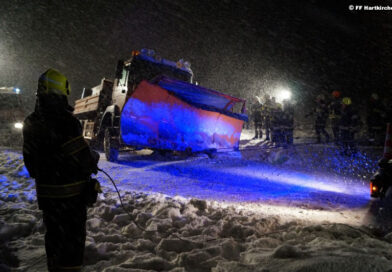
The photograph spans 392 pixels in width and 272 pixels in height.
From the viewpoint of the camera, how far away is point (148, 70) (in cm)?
740

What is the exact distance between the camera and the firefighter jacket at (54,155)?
1432 millimetres

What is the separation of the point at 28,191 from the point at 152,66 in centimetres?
504

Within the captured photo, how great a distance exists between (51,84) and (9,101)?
13.0 metres

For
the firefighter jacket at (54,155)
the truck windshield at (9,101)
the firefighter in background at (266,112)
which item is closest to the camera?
the firefighter jacket at (54,155)

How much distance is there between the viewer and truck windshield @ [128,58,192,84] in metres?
7.17

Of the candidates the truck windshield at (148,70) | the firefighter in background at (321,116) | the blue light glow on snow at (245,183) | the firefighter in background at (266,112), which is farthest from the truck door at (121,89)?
the firefighter in background at (321,116)

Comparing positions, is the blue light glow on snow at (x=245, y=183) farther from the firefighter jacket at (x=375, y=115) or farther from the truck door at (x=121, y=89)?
the firefighter jacket at (x=375, y=115)

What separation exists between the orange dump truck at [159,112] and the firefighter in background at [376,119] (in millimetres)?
4427

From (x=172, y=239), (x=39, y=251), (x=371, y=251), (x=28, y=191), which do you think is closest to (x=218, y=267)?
(x=172, y=239)

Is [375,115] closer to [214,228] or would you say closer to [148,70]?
[148,70]

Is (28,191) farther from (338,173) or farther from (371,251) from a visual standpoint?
(338,173)

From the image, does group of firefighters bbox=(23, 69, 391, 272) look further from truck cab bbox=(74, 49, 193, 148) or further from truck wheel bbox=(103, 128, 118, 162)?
truck wheel bbox=(103, 128, 118, 162)

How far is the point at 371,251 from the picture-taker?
183cm

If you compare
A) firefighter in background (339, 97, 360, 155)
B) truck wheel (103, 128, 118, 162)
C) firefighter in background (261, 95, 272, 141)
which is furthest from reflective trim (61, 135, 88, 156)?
firefighter in background (261, 95, 272, 141)
